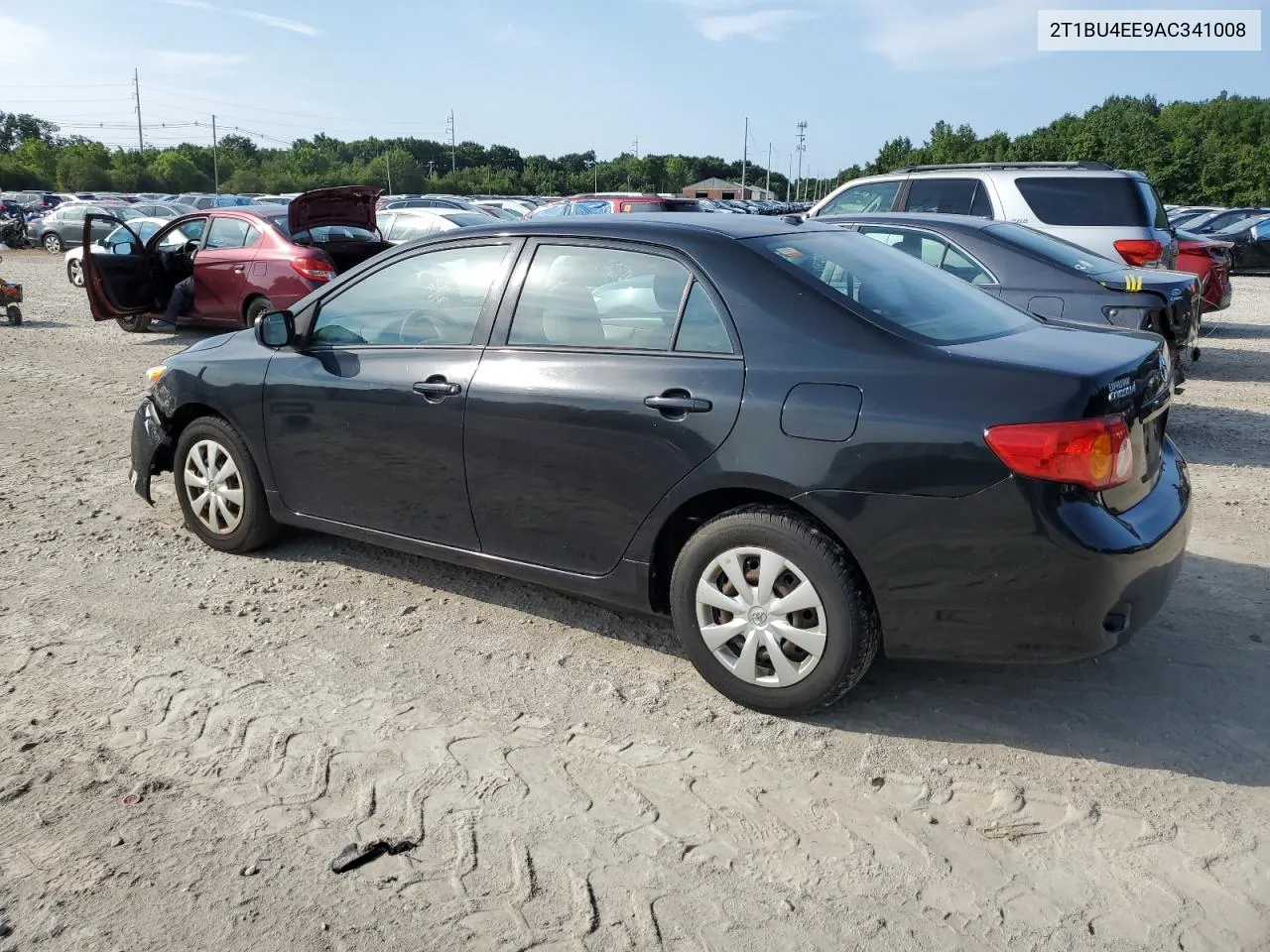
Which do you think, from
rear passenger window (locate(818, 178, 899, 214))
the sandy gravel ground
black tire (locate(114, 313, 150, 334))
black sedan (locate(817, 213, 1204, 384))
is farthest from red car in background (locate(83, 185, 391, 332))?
the sandy gravel ground

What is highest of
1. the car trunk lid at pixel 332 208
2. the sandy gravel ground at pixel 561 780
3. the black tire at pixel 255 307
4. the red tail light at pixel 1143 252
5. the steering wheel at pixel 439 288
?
the car trunk lid at pixel 332 208

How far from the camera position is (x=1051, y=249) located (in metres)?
7.84

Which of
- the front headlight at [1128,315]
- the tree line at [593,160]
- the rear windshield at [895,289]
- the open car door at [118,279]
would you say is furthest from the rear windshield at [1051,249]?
the tree line at [593,160]

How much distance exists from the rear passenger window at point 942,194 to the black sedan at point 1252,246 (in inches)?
559

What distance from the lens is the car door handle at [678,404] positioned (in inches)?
145

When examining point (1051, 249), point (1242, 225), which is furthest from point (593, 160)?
point (1051, 249)

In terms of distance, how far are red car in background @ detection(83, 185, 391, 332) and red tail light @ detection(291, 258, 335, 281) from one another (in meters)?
0.01

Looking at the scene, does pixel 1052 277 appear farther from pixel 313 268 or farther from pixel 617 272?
pixel 313 268

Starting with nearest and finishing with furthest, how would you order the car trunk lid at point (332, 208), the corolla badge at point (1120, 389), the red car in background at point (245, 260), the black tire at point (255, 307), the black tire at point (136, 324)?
the corolla badge at point (1120, 389)
the car trunk lid at point (332, 208)
the red car in background at point (245, 260)
the black tire at point (255, 307)
the black tire at point (136, 324)

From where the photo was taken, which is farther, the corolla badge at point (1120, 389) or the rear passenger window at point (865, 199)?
the rear passenger window at point (865, 199)

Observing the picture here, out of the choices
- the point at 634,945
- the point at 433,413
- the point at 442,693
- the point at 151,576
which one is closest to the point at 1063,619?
the point at 634,945

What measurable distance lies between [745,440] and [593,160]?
459ft

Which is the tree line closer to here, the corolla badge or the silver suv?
the silver suv

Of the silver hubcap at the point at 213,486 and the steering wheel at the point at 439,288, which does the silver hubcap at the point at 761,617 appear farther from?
the silver hubcap at the point at 213,486
